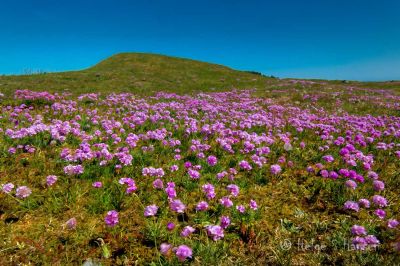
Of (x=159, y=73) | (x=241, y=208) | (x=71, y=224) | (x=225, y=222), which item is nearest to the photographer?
(x=71, y=224)

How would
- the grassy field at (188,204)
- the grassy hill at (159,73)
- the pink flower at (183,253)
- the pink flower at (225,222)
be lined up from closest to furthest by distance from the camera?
the pink flower at (183,253) < the grassy field at (188,204) < the pink flower at (225,222) < the grassy hill at (159,73)

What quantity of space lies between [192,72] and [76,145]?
35.7m

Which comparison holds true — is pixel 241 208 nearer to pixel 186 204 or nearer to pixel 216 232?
pixel 216 232

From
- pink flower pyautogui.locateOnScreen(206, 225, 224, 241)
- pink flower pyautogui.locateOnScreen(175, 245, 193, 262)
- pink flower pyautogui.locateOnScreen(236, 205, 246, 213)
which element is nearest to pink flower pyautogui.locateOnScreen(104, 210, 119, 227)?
pink flower pyautogui.locateOnScreen(175, 245, 193, 262)

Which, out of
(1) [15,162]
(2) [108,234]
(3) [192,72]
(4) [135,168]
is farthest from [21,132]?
(3) [192,72]

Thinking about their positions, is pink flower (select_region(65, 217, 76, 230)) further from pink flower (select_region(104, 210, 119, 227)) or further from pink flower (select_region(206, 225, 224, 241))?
pink flower (select_region(206, 225, 224, 241))

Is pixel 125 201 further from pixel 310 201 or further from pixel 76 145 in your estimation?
pixel 310 201

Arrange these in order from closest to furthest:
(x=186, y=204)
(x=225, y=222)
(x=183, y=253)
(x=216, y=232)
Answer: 1. (x=183, y=253)
2. (x=216, y=232)
3. (x=225, y=222)
4. (x=186, y=204)

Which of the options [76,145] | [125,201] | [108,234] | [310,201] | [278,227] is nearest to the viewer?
[108,234]

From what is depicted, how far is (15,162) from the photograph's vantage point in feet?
18.6

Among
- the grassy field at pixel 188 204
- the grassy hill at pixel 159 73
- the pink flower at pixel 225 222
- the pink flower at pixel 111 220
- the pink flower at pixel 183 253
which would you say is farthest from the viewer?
the grassy hill at pixel 159 73

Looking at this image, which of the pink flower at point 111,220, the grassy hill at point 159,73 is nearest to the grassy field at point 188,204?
the pink flower at point 111,220

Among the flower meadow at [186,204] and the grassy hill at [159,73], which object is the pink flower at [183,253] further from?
the grassy hill at [159,73]

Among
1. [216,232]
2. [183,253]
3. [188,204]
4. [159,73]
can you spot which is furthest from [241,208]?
[159,73]
